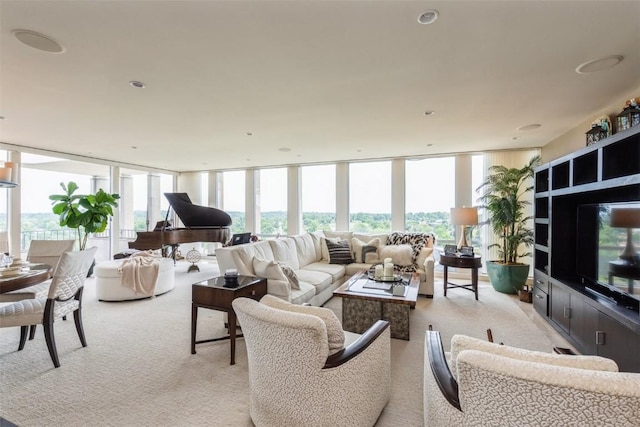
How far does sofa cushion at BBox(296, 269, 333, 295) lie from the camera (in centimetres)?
365

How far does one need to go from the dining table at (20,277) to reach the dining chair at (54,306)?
129 millimetres

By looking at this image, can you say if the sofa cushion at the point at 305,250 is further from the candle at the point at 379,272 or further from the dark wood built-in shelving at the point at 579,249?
the dark wood built-in shelving at the point at 579,249

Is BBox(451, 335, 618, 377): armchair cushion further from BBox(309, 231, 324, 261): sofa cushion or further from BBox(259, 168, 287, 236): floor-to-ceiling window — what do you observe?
BBox(259, 168, 287, 236): floor-to-ceiling window

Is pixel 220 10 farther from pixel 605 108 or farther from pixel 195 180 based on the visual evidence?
pixel 195 180

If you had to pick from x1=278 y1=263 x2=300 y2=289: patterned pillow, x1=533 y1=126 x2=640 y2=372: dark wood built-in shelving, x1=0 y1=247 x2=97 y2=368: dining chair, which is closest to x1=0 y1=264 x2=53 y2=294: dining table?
x1=0 y1=247 x2=97 y2=368: dining chair

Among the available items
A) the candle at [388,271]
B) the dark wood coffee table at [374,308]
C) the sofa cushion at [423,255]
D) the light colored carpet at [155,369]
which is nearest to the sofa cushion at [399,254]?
the sofa cushion at [423,255]

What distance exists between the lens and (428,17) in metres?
1.70

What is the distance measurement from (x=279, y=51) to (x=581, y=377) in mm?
2310

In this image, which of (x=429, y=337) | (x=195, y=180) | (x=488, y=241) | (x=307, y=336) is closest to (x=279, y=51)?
(x=307, y=336)

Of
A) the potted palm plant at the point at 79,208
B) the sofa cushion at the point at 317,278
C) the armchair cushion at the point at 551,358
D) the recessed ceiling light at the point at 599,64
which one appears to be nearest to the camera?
the armchair cushion at the point at 551,358

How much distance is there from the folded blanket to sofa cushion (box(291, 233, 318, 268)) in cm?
213

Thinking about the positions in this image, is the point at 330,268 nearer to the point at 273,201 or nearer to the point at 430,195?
the point at 430,195

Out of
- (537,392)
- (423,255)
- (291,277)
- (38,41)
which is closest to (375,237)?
(423,255)

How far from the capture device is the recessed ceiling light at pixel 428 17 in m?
1.66
